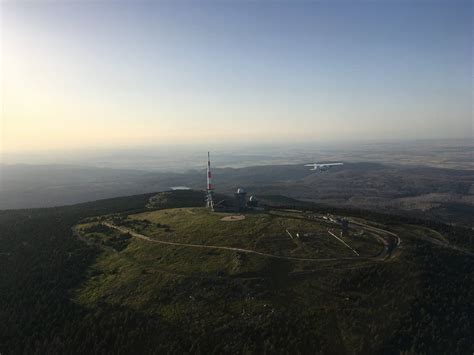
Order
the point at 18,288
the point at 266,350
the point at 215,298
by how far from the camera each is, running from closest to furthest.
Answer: the point at 266,350
the point at 215,298
the point at 18,288

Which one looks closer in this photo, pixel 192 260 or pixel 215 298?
pixel 215 298

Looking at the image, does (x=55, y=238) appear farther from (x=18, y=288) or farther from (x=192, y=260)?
(x=192, y=260)

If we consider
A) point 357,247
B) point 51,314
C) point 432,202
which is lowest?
point 432,202

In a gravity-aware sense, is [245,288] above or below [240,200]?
below

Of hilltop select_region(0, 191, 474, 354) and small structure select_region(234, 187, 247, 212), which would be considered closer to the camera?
hilltop select_region(0, 191, 474, 354)

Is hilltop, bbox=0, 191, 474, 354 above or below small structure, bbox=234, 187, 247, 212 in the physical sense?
below

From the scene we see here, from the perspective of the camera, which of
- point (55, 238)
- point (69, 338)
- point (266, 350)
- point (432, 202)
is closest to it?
point (266, 350)

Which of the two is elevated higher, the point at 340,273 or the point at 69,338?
the point at 340,273

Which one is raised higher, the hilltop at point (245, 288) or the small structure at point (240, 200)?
the small structure at point (240, 200)

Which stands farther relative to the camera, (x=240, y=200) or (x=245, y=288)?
(x=240, y=200)

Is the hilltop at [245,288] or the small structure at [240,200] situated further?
the small structure at [240,200]

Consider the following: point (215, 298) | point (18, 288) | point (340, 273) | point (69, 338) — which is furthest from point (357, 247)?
point (18, 288)
